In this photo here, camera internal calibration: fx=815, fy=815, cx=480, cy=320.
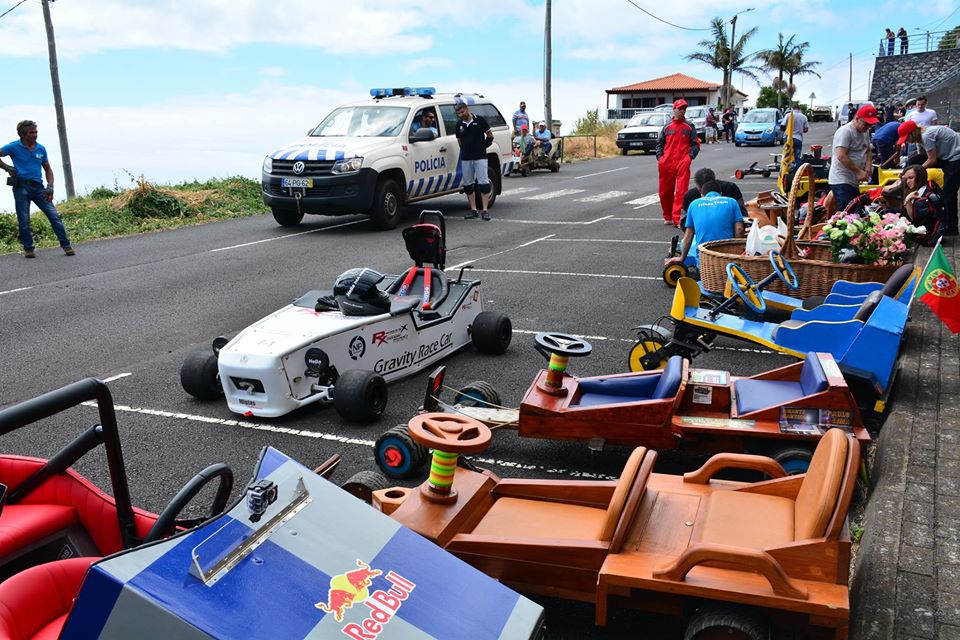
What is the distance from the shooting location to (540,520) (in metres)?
3.71

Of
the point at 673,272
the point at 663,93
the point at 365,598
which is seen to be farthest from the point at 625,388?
the point at 663,93

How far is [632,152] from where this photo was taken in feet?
120

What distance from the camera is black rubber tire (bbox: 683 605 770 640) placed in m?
2.97

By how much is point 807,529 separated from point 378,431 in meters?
3.13

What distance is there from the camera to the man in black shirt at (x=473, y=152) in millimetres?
14992

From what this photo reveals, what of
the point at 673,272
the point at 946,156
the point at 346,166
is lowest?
the point at 673,272

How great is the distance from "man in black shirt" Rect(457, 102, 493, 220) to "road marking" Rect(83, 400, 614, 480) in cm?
1004

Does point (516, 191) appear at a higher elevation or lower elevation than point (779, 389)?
higher

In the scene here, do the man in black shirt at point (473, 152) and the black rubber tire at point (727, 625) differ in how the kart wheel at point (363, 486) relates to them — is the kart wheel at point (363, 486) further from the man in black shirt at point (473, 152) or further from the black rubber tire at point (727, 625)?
the man in black shirt at point (473, 152)

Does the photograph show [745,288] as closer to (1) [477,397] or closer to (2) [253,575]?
(1) [477,397]

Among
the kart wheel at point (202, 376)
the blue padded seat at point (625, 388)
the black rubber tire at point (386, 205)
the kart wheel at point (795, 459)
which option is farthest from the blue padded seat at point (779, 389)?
the black rubber tire at point (386, 205)

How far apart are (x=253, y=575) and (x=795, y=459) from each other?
319 cm

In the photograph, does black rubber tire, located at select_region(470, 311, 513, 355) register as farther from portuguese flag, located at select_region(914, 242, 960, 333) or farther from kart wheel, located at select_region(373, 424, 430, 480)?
portuguese flag, located at select_region(914, 242, 960, 333)

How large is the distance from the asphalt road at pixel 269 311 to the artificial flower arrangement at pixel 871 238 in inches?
48.3
